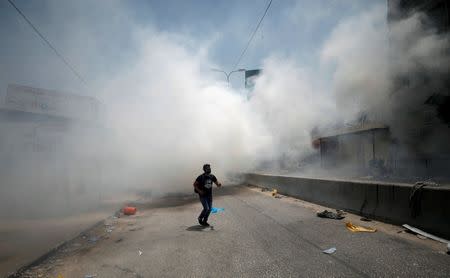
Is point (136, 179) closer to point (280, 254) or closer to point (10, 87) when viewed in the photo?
point (10, 87)

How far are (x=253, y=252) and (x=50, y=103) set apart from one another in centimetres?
2440

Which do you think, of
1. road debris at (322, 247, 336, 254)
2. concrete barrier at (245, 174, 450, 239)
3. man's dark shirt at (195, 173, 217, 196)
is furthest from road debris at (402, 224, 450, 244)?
man's dark shirt at (195, 173, 217, 196)

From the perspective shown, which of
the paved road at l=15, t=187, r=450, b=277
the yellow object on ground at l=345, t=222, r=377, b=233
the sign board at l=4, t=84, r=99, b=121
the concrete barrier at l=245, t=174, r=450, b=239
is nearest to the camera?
the paved road at l=15, t=187, r=450, b=277

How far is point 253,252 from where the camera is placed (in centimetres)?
474

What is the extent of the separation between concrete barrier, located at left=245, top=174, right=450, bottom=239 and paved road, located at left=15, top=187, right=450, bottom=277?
1.02 feet

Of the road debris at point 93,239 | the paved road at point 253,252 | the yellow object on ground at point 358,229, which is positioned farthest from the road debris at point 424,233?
the road debris at point 93,239

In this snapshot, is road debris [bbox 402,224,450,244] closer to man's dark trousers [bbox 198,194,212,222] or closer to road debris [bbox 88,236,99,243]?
man's dark trousers [bbox 198,194,212,222]

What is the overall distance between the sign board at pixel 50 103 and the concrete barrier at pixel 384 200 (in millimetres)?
18594

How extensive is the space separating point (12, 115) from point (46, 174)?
3.73 metres

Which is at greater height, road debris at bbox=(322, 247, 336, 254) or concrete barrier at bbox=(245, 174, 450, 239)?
concrete barrier at bbox=(245, 174, 450, 239)

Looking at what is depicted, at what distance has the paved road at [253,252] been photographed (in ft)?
12.6

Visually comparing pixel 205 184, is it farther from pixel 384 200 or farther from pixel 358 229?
pixel 384 200

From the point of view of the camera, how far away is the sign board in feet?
72.4

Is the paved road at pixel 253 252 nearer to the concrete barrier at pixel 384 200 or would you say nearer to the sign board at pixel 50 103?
the concrete barrier at pixel 384 200
